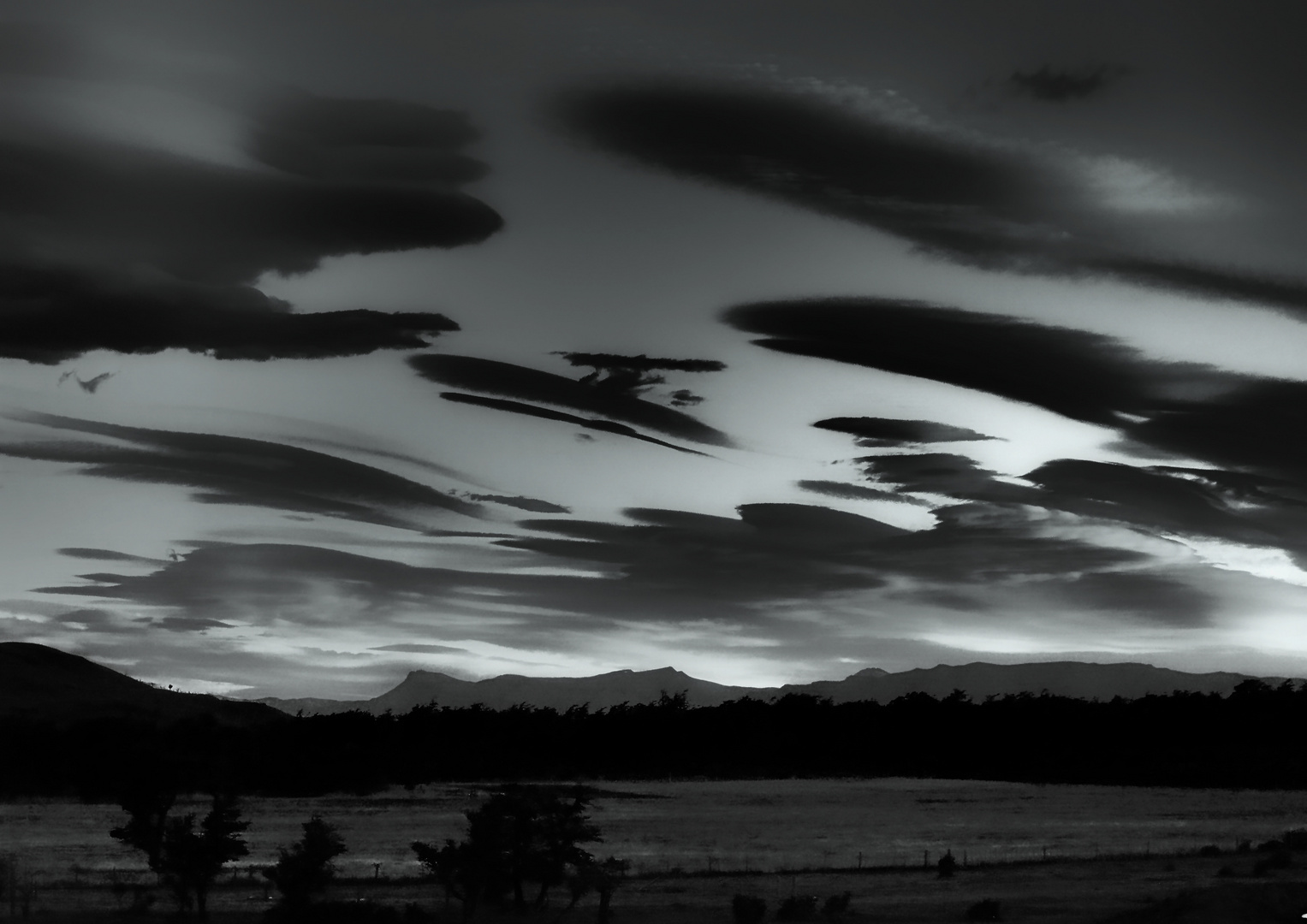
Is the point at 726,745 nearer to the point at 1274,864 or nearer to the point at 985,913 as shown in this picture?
the point at 1274,864

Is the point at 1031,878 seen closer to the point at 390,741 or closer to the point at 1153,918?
the point at 1153,918

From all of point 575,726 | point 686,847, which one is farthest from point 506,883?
point 575,726

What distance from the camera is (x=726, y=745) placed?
184125mm

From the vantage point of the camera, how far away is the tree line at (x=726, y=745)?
137 meters

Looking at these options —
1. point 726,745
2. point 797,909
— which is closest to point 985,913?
point 797,909

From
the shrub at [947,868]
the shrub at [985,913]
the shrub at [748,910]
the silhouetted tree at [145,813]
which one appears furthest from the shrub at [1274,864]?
the silhouetted tree at [145,813]

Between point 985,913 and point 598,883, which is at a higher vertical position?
point 598,883

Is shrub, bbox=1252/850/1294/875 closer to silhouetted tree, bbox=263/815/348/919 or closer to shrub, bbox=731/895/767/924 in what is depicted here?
shrub, bbox=731/895/767/924

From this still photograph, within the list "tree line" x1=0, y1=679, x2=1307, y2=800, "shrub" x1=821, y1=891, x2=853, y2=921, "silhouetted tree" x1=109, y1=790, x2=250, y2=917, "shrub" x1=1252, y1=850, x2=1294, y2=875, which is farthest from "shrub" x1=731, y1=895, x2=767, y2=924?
"tree line" x1=0, y1=679, x2=1307, y2=800

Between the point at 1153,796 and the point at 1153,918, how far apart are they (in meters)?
87.5

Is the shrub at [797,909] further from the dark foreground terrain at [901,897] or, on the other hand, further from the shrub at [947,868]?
the shrub at [947,868]

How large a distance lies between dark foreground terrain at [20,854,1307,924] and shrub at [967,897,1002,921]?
0.23 ft

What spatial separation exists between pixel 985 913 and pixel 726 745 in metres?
148

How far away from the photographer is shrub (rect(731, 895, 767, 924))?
37.6 meters
